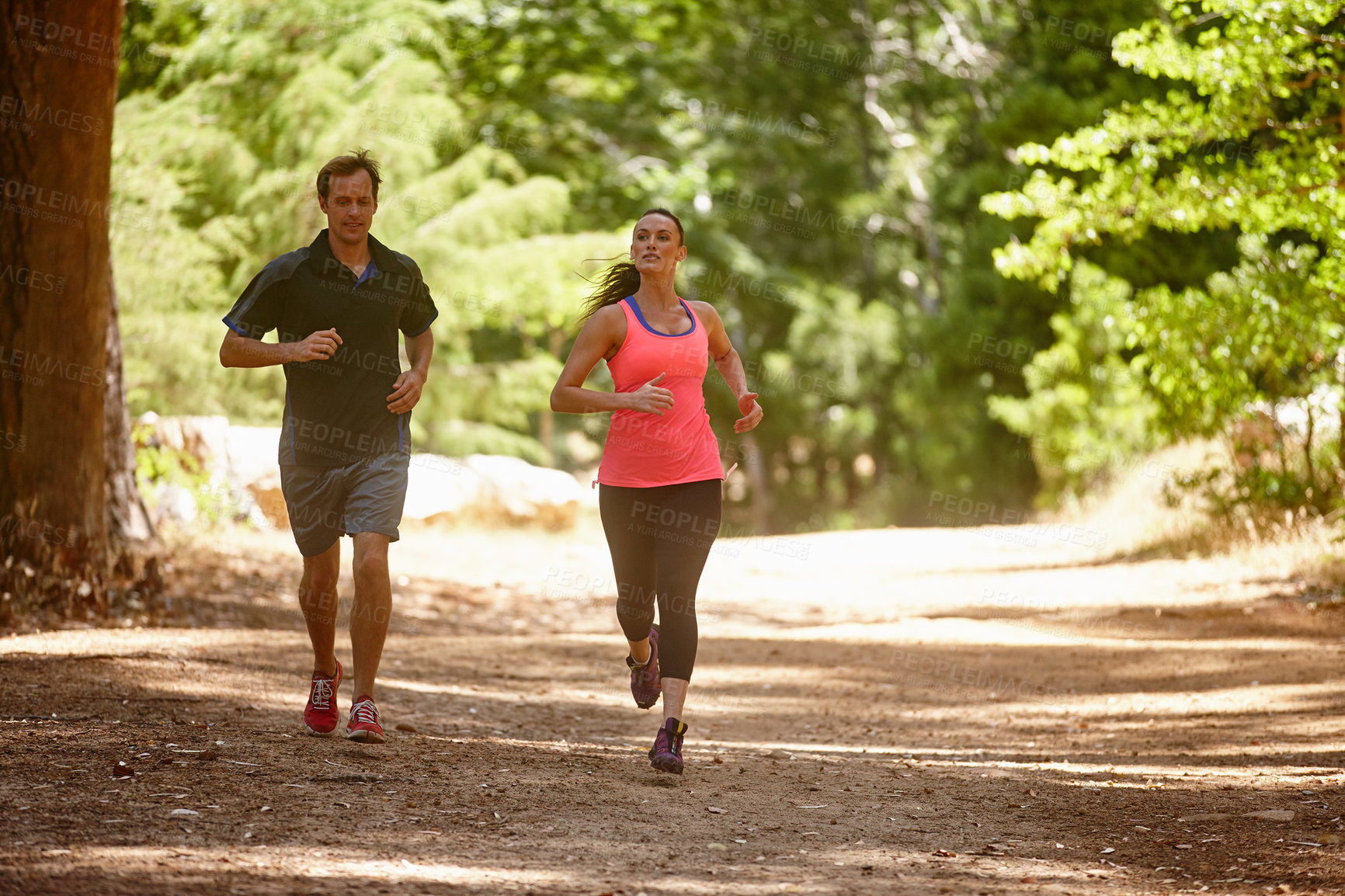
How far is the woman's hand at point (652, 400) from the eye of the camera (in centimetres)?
483

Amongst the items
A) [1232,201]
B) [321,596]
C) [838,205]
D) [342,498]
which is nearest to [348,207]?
[342,498]

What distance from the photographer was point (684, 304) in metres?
5.36

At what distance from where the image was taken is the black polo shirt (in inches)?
196

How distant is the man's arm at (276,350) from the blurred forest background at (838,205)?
4170 mm

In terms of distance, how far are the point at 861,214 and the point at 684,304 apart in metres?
28.7

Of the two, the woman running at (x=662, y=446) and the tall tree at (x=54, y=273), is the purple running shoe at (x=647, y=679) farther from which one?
the tall tree at (x=54, y=273)

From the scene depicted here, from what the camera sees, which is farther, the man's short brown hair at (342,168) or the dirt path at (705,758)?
the man's short brown hair at (342,168)

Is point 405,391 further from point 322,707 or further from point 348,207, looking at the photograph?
point 322,707

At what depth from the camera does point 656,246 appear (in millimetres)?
5176

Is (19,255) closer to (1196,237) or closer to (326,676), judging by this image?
(326,676)

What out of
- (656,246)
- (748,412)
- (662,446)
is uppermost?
(656,246)

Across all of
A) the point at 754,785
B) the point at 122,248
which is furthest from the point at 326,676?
the point at 122,248

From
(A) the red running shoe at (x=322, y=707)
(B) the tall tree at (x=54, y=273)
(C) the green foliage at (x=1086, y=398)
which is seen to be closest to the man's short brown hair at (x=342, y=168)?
(A) the red running shoe at (x=322, y=707)

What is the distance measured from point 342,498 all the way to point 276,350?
25.0 inches
